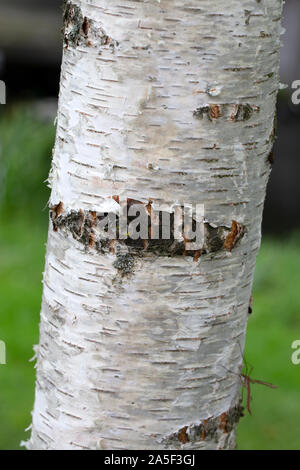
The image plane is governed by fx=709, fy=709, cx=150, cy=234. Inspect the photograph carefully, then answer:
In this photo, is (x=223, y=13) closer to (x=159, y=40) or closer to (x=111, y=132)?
(x=159, y=40)

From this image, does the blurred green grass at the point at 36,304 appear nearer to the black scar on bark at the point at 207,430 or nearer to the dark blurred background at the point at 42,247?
the dark blurred background at the point at 42,247

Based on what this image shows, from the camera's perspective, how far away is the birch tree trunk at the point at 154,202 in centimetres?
133

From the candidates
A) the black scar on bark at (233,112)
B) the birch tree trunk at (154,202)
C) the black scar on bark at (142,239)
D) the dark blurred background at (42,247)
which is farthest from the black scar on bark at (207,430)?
the dark blurred background at (42,247)

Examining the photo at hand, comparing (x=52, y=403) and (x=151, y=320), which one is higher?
(x=151, y=320)

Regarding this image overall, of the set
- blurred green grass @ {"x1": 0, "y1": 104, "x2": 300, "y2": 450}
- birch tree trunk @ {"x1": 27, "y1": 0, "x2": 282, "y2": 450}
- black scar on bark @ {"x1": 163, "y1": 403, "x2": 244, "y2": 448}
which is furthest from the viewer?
blurred green grass @ {"x1": 0, "y1": 104, "x2": 300, "y2": 450}

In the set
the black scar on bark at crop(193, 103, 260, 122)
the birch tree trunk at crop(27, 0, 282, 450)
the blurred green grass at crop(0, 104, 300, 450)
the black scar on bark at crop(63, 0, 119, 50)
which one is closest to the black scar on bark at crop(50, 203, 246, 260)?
the birch tree trunk at crop(27, 0, 282, 450)

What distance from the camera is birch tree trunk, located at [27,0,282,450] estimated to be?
4.38 feet

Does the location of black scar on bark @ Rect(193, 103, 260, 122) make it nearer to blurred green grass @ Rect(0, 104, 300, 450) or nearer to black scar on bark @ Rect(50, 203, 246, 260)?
black scar on bark @ Rect(50, 203, 246, 260)

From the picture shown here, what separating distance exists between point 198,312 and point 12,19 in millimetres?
9553

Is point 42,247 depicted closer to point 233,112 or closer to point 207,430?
point 207,430

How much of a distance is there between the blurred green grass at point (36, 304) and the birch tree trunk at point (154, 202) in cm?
198

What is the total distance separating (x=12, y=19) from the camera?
10195 mm
